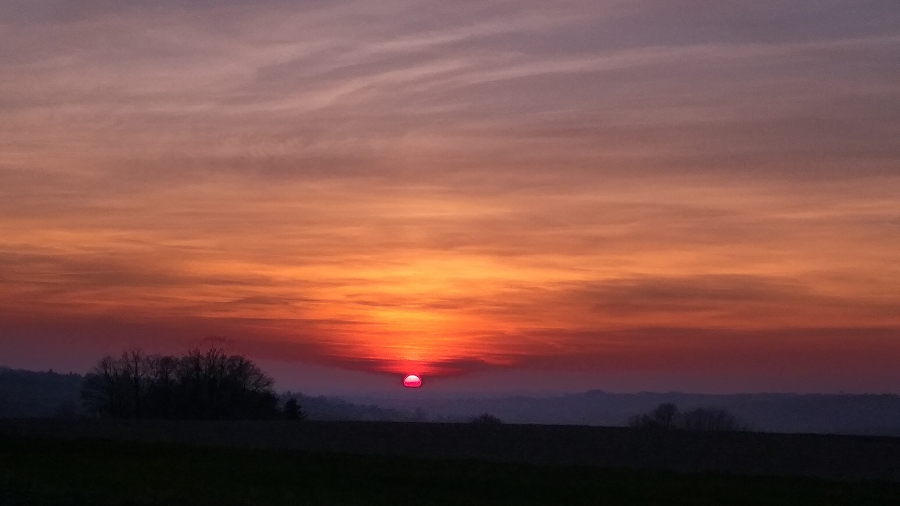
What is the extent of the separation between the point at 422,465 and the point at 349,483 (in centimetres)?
528

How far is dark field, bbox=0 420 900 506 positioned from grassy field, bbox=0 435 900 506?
2.1 inches

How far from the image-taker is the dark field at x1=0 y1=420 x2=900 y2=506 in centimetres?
A: 2578

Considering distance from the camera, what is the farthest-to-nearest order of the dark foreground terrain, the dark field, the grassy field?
the dark foreground terrain < the dark field < the grassy field

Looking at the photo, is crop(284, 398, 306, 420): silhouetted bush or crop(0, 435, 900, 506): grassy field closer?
crop(0, 435, 900, 506): grassy field

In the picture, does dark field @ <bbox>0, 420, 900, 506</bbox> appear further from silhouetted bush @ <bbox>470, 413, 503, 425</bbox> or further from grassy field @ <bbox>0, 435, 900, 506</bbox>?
silhouetted bush @ <bbox>470, 413, 503, 425</bbox>

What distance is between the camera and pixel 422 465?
33562mm

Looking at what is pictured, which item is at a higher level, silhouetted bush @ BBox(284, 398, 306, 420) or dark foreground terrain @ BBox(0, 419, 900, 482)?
silhouetted bush @ BBox(284, 398, 306, 420)

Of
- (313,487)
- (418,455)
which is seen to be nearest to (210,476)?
(313,487)

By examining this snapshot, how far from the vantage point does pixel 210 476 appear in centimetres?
2891

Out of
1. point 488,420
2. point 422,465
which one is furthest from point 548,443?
point 488,420

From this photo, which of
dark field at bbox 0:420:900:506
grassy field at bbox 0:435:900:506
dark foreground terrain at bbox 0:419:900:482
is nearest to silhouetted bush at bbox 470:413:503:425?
dark foreground terrain at bbox 0:419:900:482

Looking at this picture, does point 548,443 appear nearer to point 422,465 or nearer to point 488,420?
point 422,465

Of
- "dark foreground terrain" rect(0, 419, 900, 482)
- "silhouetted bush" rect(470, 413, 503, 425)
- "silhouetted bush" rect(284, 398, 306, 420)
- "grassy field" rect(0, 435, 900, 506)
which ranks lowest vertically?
"grassy field" rect(0, 435, 900, 506)

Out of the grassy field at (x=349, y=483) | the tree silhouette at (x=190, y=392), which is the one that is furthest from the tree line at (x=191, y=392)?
the grassy field at (x=349, y=483)
